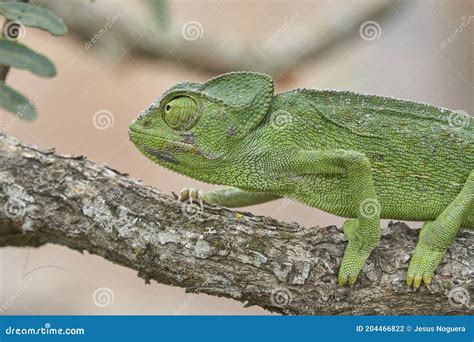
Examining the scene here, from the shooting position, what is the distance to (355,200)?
2303 millimetres

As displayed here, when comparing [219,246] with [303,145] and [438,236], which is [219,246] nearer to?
[303,145]

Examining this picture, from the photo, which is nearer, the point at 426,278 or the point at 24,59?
the point at 426,278

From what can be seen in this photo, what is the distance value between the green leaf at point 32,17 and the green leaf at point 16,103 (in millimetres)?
285

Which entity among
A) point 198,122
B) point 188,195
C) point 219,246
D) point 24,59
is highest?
point 24,59

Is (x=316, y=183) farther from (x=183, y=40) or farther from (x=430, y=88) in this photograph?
(x=430, y=88)

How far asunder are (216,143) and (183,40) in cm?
157

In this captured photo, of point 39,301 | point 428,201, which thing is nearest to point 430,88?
point 428,201

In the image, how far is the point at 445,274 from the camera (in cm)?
226

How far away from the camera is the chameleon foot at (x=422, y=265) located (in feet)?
7.26

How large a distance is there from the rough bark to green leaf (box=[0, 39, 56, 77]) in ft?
1.34

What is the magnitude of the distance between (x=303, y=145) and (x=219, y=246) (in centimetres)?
51

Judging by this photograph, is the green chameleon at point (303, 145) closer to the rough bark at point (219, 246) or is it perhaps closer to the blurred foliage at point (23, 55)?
the rough bark at point (219, 246)

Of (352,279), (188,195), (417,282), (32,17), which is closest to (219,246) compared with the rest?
(188,195)

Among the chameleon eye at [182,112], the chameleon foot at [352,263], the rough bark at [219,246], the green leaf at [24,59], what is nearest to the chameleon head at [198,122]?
the chameleon eye at [182,112]
